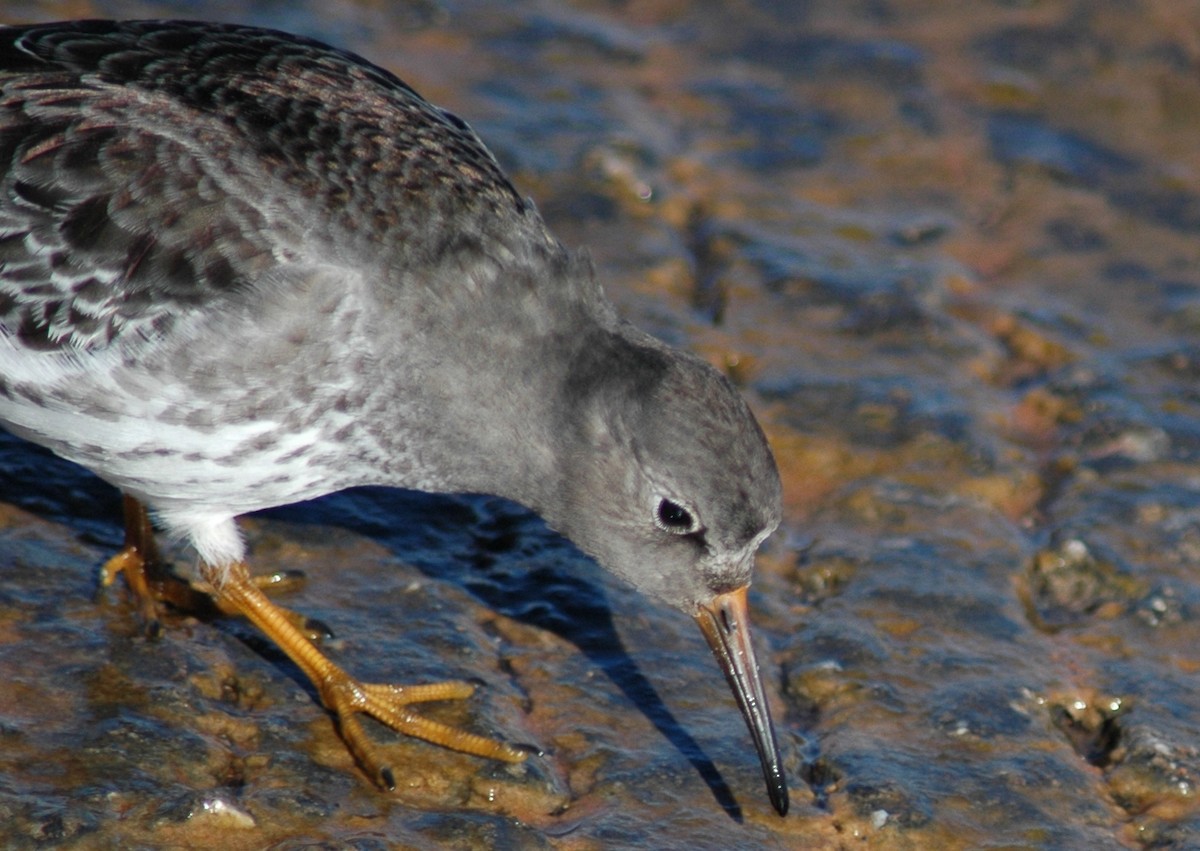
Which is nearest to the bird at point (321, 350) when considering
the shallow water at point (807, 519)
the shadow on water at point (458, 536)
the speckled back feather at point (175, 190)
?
the speckled back feather at point (175, 190)

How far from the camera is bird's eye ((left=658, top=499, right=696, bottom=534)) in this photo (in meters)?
5.82

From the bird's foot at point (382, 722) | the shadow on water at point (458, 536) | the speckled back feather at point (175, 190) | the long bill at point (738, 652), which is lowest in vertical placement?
the shadow on water at point (458, 536)

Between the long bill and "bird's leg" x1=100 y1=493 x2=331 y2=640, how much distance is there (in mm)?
1612

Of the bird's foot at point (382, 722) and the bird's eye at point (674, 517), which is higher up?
the bird's eye at point (674, 517)

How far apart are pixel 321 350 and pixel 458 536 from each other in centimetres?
163

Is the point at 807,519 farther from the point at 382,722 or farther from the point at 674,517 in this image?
the point at 382,722

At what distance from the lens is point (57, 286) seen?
19.6 feet

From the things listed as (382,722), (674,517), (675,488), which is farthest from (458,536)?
(675,488)

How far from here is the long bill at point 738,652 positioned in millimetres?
5973

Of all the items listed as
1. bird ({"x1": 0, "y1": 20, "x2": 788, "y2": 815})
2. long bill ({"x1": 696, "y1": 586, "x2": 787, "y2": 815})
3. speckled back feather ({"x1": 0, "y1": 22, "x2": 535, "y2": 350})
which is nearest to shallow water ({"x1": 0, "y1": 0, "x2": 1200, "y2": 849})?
long bill ({"x1": 696, "y1": 586, "x2": 787, "y2": 815})

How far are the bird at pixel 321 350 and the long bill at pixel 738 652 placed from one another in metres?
0.01

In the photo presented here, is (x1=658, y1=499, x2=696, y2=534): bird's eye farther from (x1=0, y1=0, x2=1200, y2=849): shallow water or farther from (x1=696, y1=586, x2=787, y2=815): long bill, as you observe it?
(x1=0, y1=0, x2=1200, y2=849): shallow water

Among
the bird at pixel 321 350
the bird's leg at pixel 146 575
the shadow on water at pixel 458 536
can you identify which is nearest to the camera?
the bird at pixel 321 350

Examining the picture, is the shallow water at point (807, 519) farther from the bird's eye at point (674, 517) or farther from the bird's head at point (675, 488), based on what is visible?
the bird's eye at point (674, 517)
